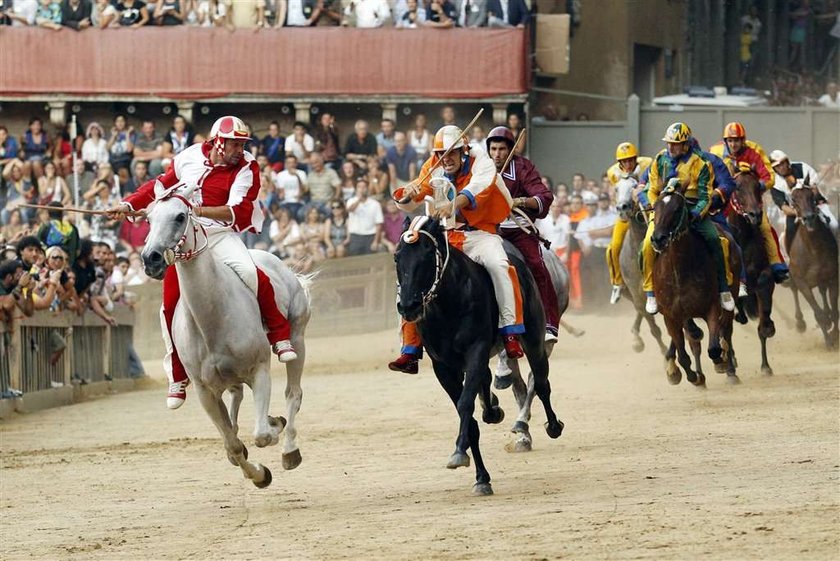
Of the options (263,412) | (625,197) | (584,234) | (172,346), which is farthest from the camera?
(584,234)

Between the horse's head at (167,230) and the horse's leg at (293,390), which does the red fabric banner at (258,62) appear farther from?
the horse's head at (167,230)

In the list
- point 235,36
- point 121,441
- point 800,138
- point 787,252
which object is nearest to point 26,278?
point 121,441

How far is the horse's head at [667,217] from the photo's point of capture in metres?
17.4

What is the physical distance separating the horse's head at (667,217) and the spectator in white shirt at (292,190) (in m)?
12.4

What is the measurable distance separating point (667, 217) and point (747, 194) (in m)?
3.00

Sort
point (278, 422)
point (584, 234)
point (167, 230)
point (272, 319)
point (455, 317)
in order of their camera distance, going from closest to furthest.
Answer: point (167, 230) → point (455, 317) → point (272, 319) → point (278, 422) → point (584, 234)

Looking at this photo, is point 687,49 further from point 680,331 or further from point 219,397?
point 219,397

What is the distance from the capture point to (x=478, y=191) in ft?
42.1

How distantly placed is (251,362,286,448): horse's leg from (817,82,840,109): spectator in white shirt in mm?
20553

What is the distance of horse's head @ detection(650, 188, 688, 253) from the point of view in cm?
1736

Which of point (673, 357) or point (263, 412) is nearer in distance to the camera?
point (263, 412)

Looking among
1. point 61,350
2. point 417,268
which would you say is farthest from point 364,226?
point 417,268

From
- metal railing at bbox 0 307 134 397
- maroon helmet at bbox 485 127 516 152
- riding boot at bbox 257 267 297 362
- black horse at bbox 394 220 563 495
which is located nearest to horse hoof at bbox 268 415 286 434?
riding boot at bbox 257 267 297 362

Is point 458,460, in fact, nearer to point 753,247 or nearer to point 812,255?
point 753,247
